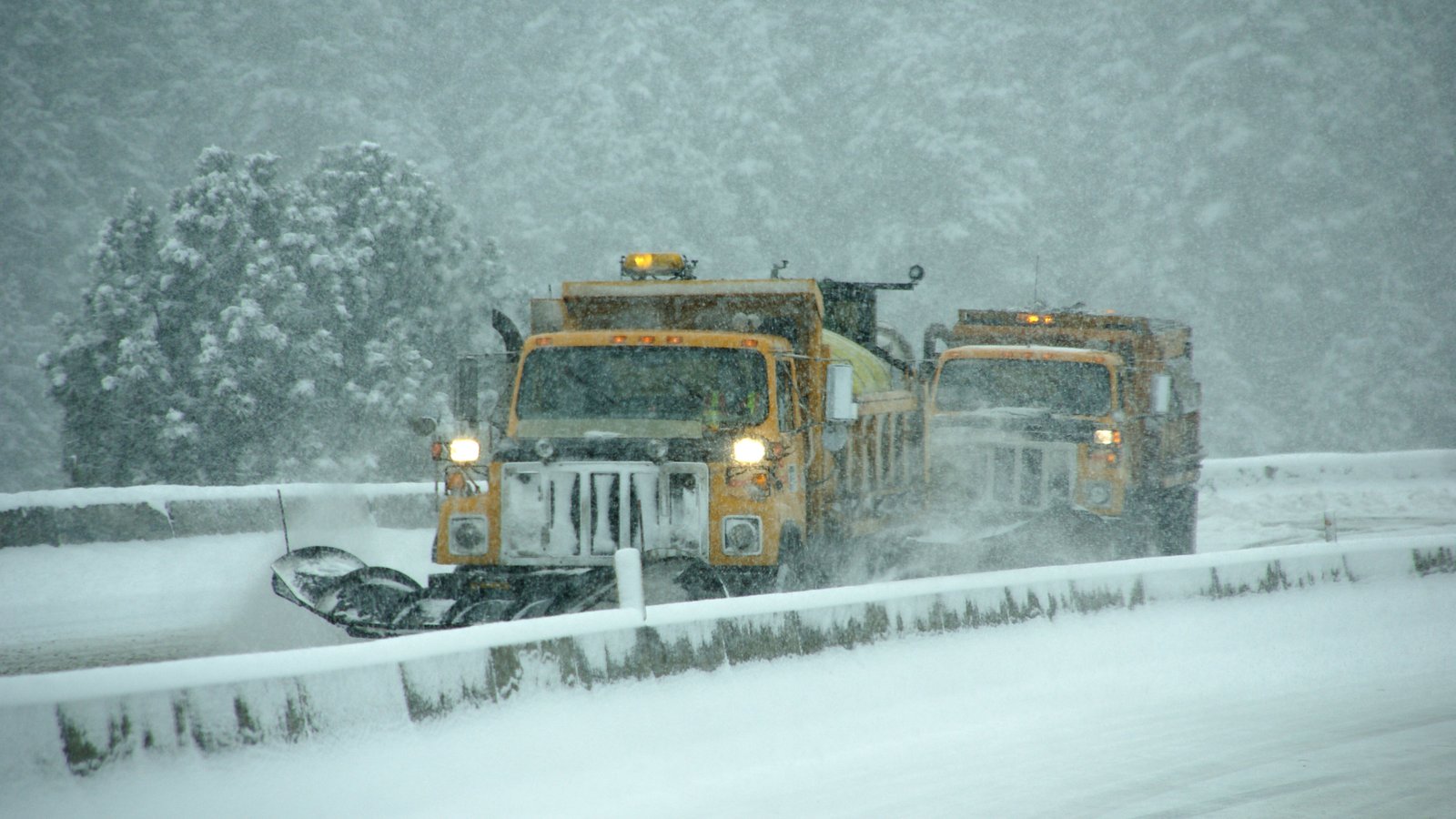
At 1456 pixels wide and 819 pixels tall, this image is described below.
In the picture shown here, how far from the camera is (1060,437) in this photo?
14.2 meters

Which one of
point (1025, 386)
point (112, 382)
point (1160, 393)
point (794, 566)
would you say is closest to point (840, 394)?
point (794, 566)

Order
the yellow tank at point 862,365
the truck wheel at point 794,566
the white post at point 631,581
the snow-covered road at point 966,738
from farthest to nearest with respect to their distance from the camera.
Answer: the yellow tank at point 862,365 → the truck wheel at point 794,566 → the white post at point 631,581 → the snow-covered road at point 966,738

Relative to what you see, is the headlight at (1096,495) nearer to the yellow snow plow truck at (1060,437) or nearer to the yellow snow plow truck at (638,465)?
the yellow snow plow truck at (1060,437)

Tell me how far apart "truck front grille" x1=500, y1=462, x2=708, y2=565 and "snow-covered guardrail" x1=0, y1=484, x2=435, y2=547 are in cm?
349

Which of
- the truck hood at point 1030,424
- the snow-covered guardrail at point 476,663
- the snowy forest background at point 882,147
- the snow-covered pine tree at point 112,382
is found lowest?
the snow-covered guardrail at point 476,663

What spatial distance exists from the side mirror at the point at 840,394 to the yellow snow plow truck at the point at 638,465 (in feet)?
0.05

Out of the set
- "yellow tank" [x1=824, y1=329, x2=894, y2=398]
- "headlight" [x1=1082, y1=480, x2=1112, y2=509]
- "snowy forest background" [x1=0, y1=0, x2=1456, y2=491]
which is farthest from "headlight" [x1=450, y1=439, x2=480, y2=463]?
"snowy forest background" [x1=0, y1=0, x2=1456, y2=491]

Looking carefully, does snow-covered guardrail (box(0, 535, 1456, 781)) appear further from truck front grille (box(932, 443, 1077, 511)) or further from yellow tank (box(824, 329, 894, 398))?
truck front grille (box(932, 443, 1077, 511))

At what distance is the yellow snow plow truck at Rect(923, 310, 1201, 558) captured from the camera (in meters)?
14.1

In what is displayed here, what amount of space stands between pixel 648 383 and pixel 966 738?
3683 mm

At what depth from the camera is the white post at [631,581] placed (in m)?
6.25

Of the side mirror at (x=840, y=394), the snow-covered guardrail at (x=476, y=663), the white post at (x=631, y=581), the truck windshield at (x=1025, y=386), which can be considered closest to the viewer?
the snow-covered guardrail at (x=476, y=663)

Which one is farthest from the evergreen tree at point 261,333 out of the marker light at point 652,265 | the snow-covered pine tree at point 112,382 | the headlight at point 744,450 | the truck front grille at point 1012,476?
the headlight at point 744,450

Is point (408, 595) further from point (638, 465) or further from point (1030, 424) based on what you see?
point (1030, 424)
